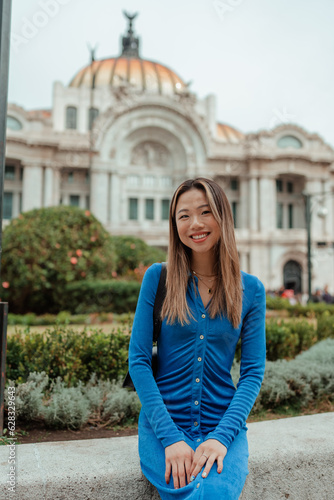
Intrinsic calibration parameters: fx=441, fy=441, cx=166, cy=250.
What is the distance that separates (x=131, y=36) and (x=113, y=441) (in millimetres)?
63623

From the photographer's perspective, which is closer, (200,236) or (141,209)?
(200,236)

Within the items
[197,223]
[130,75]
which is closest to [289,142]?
[130,75]

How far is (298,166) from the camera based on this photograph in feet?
121

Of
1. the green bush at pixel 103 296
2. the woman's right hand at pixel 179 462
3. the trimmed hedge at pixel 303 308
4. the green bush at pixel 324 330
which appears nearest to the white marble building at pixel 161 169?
the trimmed hedge at pixel 303 308

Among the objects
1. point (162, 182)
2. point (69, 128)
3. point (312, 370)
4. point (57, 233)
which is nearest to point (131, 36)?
point (69, 128)

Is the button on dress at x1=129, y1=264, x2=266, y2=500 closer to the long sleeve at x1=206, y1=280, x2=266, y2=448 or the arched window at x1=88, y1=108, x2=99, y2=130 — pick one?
the long sleeve at x1=206, y1=280, x2=266, y2=448

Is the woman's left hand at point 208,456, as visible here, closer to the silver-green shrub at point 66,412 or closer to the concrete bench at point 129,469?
the concrete bench at point 129,469

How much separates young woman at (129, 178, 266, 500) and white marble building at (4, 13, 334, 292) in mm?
29386

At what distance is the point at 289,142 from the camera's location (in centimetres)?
3734

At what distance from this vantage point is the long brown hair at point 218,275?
2.37 metres

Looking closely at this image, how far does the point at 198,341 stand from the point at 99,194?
32665 millimetres

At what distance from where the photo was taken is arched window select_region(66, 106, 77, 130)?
39.8 meters

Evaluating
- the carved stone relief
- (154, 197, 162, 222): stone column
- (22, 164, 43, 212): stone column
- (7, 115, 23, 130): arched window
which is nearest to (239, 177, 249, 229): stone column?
the carved stone relief

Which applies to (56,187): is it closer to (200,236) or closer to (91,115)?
(91,115)
